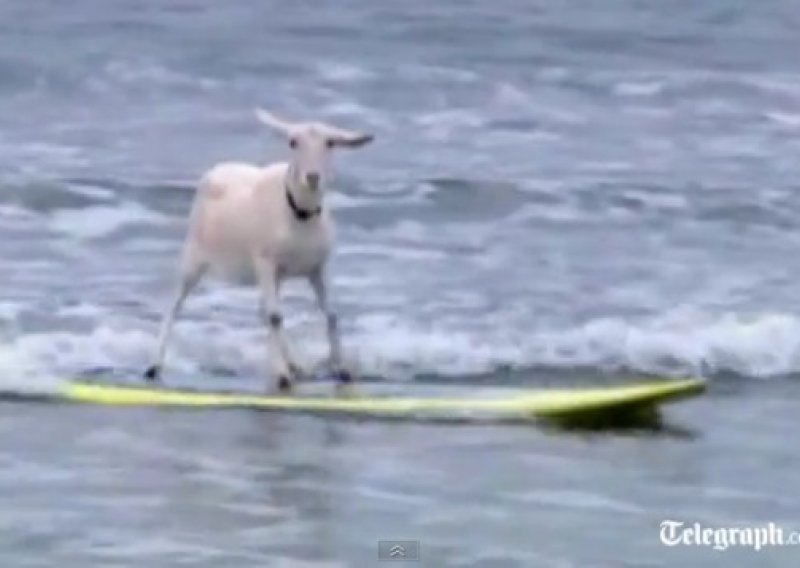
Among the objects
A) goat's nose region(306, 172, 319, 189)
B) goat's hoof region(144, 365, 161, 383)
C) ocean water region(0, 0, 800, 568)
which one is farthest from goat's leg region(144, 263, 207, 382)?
goat's nose region(306, 172, 319, 189)

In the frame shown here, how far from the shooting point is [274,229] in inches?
450

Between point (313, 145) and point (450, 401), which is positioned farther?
point (313, 145)

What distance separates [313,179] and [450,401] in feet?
3.29

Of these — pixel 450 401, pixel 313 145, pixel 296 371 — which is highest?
pixel 313 145

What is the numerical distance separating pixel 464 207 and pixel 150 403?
6162mm

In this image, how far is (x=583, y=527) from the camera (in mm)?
8961

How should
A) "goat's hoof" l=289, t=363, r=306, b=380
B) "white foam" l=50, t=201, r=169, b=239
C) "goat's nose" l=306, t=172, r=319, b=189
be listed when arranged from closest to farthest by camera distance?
"goat's nose" l=306, t=172, r=319, b=189
"goat's hoof" l=289, t=363, r=306, b=380
"white foam" l=50, t=201, r=169, b=239

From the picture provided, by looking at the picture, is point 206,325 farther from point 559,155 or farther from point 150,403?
point 559,155

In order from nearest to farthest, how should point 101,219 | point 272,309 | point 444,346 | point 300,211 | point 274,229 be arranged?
point 300,211
point 274,229
point 272,309
point 444,346
point 101,219

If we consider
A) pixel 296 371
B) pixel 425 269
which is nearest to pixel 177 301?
pixel 296 371

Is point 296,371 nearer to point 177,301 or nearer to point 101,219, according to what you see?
point 177,301

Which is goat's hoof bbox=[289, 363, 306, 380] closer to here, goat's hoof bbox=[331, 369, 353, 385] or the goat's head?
goat's hoof bbox=[331, 369, 353, 385]

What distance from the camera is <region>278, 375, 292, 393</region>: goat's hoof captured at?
37.2 feet

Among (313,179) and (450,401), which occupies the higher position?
(313,179)
